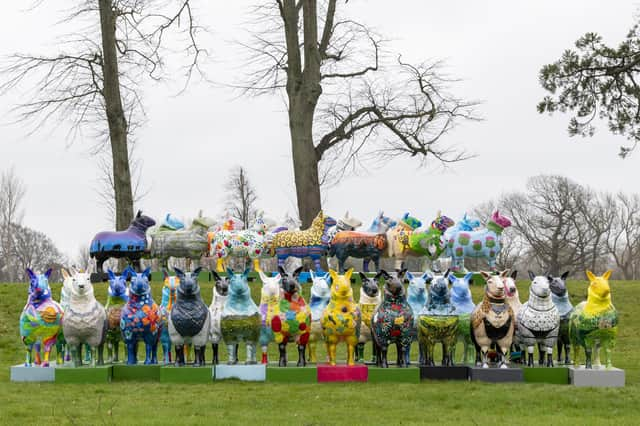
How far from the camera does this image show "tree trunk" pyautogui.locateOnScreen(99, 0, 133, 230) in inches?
817

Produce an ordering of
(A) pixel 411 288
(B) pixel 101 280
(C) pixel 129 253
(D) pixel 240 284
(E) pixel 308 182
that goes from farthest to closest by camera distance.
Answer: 1. (E) pixel 308 182
2. (B) pixel 101 280
3. (C) pixel 129 253
4. (A) pixel 411 288
5. (D) pixel 240 284

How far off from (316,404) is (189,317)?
7.17ft

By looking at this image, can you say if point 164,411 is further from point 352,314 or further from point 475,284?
point 475,284

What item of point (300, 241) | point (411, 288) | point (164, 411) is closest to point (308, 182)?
point (300, 241)

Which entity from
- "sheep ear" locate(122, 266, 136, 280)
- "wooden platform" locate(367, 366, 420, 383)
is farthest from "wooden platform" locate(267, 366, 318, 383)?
"sheep ear" locate(122, 266, 136, 280)

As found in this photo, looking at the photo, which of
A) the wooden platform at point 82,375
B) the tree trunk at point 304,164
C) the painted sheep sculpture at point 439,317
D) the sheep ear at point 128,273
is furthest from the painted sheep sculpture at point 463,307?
the tree trunk at point 304,164

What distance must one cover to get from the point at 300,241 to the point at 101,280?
4.50 m

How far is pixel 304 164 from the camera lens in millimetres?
21344

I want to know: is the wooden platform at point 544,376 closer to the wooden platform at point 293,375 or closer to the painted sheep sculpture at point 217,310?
the wooden platform at point 293,375

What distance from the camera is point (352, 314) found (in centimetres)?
1042

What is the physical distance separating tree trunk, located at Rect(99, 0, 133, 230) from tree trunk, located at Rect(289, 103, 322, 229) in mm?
4076

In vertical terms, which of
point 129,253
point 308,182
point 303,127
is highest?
point 303,127

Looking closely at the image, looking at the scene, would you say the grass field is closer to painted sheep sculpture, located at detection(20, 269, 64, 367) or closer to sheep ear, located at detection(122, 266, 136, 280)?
painted sheep sculpture, located at detection(20, 269, 64, 367)

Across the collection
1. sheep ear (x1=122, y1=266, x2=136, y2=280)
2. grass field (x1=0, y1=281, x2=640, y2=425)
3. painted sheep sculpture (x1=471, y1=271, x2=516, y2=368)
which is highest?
sheep ear (x1=122, y1=266, x2=136, y2=280)
